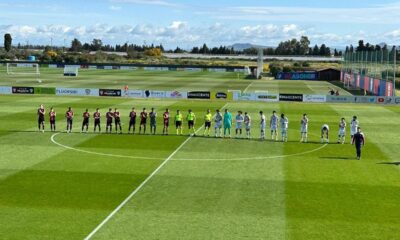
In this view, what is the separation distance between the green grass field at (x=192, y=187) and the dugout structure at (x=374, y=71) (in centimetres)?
3238

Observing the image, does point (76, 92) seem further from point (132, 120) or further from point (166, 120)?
point (166, 120)

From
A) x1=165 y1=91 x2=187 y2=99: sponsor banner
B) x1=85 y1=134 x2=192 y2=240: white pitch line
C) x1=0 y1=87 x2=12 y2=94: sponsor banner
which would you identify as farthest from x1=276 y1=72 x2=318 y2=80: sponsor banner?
x1=85 y1=134 x2=192 y2=240: white pitch line

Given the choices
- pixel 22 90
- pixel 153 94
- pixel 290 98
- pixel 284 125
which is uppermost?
pixel 284 125

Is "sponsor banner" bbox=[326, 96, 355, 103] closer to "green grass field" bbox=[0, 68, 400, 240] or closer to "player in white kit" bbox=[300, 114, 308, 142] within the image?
"green grass field" bbox=[0, 68, 400, 240]

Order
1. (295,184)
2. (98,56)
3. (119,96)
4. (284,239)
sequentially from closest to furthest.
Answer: (284,239) < (295,184) < (119,96) < (98,56)

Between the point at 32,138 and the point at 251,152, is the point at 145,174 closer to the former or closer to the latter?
the point at 251,152

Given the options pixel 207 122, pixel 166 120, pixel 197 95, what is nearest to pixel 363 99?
pixel 197 95

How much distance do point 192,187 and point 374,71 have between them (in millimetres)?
60639

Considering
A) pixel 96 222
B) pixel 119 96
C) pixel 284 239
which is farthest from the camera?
pixel 119 96

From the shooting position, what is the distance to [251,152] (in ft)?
95.5

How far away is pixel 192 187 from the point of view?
835 inches

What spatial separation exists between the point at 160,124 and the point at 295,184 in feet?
65.7

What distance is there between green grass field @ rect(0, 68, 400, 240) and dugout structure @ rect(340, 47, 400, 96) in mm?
32377

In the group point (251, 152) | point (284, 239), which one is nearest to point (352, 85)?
point (251, 152)
